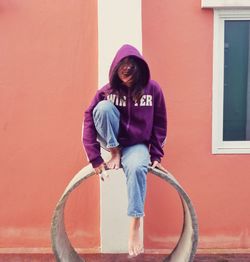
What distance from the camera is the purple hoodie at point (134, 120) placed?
3598 millimetres

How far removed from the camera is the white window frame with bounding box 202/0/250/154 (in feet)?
15.1

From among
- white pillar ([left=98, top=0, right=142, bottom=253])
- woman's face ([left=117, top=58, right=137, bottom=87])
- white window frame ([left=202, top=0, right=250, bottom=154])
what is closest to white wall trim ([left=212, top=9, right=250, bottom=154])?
white window frame ([left=202, top=0, right=250, bottom=154])

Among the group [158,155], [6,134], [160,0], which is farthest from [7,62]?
[158,155]

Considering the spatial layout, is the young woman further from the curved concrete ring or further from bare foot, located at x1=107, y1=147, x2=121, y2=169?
the curved concrete ring

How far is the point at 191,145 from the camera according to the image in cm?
479

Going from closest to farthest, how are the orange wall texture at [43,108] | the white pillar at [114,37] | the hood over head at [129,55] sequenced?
the hood over head at [129,55] → the white pillar at [114,37] → the orange wall texture at [43,108]

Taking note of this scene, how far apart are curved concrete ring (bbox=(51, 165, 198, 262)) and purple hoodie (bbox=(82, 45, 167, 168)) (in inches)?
7.2

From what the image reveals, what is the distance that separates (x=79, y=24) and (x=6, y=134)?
1.22 metres

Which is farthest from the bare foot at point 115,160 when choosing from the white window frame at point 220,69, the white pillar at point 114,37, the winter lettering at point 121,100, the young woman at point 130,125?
the white window frame at point 220,69

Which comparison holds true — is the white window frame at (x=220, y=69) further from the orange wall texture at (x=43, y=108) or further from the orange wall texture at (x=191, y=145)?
the orange wall texture at (x=43, y=108)

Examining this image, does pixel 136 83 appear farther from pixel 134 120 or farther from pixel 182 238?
pixel 182 238

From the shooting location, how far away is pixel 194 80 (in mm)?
4734

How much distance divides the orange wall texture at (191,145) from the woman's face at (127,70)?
1.16 meters

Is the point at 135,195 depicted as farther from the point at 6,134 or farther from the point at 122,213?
the point at 6,134
